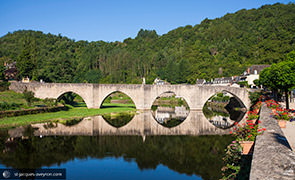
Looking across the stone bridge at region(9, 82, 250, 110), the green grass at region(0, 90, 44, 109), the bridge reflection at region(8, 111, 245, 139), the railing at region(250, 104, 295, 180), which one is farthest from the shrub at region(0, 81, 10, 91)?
the railing at region(250, 104, 295, 180)

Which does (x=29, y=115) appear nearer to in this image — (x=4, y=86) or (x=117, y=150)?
(x=4, y=86)

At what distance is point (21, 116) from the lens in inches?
1202

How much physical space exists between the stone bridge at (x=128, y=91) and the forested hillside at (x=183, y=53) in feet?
43.2

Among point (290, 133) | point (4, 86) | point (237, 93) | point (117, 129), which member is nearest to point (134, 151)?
point (117, 129)

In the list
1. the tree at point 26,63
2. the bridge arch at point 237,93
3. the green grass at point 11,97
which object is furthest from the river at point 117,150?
the tree at point 26,63

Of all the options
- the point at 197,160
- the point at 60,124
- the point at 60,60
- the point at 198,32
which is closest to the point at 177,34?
the point at 198,32

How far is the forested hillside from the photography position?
243ft

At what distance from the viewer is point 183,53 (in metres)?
104

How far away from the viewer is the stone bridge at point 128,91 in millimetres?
42438

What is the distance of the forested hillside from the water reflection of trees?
37.6 metres

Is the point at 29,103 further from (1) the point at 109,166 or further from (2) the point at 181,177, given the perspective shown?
(2) the point at 181,177

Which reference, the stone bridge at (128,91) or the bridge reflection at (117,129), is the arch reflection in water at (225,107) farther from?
the bridge reflection at (117,129)

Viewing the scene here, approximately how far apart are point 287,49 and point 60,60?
58124 mm

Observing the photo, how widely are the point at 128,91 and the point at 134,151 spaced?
26076 mm
